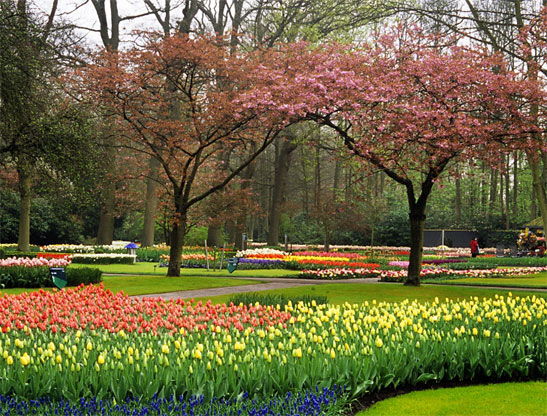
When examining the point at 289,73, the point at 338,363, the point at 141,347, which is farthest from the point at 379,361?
the point at 289,73

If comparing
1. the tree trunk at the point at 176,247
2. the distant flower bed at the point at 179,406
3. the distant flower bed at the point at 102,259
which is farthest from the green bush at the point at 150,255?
the distant flower bed at the point at 179,406

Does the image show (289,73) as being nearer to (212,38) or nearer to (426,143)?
(212,38)

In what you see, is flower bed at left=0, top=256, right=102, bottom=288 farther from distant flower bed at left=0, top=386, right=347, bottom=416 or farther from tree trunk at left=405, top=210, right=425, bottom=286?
distant flower bed at left=0, top=386, right=347, bottom=416

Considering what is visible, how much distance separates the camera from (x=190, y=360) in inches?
225

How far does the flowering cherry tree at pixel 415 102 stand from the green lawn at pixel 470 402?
7.95 meters

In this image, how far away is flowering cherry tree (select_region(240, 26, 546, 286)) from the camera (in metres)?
14.1

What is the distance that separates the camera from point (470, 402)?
5.93 metres

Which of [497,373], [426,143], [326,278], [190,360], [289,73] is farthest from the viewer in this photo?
[326,278]

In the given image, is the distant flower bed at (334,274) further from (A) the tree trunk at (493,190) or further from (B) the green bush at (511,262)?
(A) the tree trunk at (493,190)

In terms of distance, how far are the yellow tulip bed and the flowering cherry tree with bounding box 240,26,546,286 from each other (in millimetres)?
6074

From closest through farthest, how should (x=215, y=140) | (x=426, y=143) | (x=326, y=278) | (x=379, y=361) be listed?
(x=379, y=361) < (x=426, y=143) < (x=215, y=140) < (x=326, y=278)

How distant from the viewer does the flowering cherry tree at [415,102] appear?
14.1 meters

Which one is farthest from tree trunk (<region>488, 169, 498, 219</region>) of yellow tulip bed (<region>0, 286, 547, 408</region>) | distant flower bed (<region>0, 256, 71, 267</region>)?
yellow tulip bed (<region>0, 286, 547, 408</region>)

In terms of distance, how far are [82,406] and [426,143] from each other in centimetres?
1109
